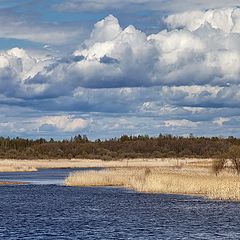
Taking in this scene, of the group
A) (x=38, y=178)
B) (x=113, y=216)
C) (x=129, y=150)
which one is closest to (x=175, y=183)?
(x=113, y=216)

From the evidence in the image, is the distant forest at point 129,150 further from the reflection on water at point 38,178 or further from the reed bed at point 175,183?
the reed bed at point 175,183

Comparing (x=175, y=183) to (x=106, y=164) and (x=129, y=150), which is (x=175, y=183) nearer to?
(x=106, y=164)

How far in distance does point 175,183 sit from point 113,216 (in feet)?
48.1

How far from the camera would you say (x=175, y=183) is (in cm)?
5144

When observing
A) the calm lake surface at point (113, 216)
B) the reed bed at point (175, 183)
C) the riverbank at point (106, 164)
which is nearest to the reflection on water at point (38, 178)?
the reed bed at point (175, 183)

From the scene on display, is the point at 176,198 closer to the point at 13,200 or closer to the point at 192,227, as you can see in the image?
the point at 13,200

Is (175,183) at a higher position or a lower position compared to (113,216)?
higher

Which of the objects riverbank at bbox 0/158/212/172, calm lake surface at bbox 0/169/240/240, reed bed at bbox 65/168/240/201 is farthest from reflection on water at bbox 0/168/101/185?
calm lake surface at bbox 0/169/240/240

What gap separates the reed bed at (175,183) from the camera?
45.9m

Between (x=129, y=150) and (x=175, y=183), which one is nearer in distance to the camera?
(x=175, y=183)

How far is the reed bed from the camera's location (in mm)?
45906

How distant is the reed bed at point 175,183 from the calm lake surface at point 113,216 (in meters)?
1.70

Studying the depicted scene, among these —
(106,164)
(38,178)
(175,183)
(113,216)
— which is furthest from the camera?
(106,164)

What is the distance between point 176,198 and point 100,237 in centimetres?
1813
